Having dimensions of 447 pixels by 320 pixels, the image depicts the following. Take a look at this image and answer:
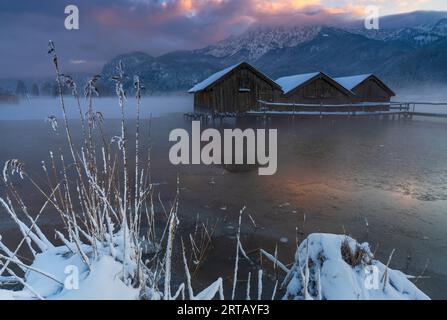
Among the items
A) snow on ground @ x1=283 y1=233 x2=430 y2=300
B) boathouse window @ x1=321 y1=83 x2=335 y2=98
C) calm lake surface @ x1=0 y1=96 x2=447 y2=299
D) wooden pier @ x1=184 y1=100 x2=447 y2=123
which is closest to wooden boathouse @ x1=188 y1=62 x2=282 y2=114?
wooden pier @ x1=184 y1=100 x2=447 y2=123

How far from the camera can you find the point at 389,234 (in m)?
5.91

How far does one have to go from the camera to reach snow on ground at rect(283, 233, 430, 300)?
2.85 metres

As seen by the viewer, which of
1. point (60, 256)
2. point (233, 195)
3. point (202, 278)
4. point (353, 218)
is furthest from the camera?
point (233, 195)

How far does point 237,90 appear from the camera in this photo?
2848cm

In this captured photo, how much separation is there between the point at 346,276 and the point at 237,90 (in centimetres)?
2653

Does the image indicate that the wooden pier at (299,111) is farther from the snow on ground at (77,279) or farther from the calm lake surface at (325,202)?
the snow on ground at (77,279)

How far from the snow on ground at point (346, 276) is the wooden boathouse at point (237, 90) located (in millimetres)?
24957

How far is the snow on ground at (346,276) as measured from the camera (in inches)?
112

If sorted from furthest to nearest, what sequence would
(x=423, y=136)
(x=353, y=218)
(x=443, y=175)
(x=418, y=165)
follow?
(x=423, y=136) < (x=418, y=165) < (x=443, y=175) < (x=353, y=218)

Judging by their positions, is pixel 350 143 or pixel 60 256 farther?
pixel 350 143

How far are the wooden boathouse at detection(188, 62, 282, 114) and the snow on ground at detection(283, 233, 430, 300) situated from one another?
2496 cm

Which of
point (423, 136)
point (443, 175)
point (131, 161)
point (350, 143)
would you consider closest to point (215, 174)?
point (131, 161)

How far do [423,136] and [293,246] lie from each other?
1872cm
